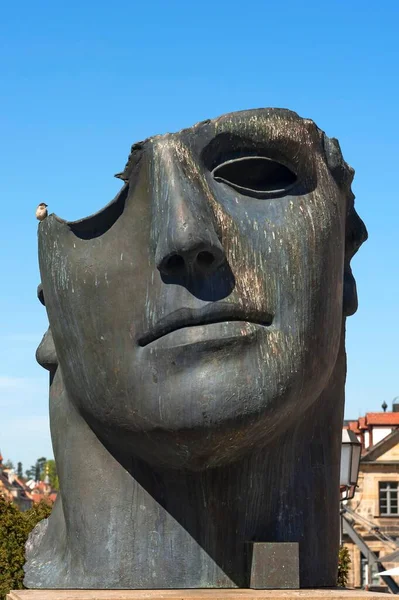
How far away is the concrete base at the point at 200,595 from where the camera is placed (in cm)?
426

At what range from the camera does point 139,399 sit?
4.48 m

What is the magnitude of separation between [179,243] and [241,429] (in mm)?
865

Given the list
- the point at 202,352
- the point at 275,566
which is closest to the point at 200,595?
the point at 275,566

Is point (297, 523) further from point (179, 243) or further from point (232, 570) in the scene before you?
point (179, 243)

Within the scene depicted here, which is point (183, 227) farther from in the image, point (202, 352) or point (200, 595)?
point (200, 595)

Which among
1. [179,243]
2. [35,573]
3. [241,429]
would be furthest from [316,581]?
[179,243]

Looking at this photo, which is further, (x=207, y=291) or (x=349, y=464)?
(x=349, y=464)

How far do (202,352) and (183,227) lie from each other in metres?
0.56

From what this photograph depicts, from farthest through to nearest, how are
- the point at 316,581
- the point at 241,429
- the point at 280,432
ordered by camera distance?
the point at 316,581, the point at 280,432, the point at 241,429

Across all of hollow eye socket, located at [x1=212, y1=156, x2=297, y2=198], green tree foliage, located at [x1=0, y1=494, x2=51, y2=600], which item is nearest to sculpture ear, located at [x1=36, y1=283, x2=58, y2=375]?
hollow eye socket, located at [x1=212, y1=156, x2=297, y2=198]

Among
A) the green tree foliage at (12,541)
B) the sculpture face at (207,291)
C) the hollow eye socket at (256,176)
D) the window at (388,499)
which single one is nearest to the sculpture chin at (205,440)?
the sculpture face at (207,291)

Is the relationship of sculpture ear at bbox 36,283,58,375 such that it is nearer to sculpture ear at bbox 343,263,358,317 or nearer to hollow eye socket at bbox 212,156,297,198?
hollow eye socket at bbox 212,156,297,198

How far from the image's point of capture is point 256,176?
4777 mm

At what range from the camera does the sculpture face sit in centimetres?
436
